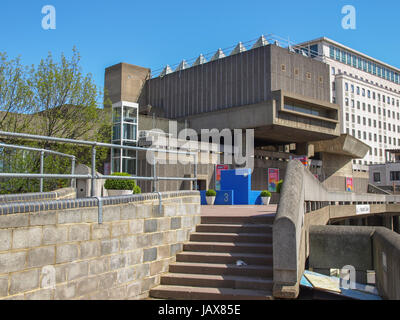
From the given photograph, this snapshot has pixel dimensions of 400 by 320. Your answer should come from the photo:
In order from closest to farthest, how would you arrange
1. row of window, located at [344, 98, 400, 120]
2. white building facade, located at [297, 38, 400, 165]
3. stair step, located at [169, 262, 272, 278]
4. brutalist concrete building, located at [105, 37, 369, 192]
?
stair step, located at [169, 262, 272, 278], brutalist concrete building, located at [105, 37, 369, 192], white building facade, located at [297, 38, 400, 165], row of window, located at [344, 98, 400, 120]

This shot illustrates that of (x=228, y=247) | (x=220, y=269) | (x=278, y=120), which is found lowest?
(x=220, y=269)

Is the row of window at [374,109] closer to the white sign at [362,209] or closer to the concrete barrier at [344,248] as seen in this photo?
the white sign at [362,209]

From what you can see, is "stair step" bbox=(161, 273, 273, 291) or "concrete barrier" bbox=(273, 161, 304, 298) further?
"stair step" bbox=(161, 273, 273, 291)

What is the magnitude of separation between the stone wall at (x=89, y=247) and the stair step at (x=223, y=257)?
27cm

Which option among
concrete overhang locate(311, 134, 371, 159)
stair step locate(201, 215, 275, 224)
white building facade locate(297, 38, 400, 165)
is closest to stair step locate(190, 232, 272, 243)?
stair step locate(201, 215, 275, 224)

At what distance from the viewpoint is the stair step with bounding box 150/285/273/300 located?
6.43 meters

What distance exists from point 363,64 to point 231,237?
3611 inches

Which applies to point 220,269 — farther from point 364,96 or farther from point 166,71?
point 364,96

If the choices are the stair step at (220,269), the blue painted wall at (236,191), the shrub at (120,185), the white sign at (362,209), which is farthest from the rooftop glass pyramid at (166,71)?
the stair step at (220,269)

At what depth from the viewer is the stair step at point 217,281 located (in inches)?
265

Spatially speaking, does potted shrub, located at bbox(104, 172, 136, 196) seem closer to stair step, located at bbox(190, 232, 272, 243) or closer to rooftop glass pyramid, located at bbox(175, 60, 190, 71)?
stair step, located at bbox(190, 232, 272, 243)

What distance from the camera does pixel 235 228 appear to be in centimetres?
855

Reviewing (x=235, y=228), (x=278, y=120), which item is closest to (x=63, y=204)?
(x=235, y=228)

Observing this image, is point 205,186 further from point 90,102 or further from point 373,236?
point 373,236
